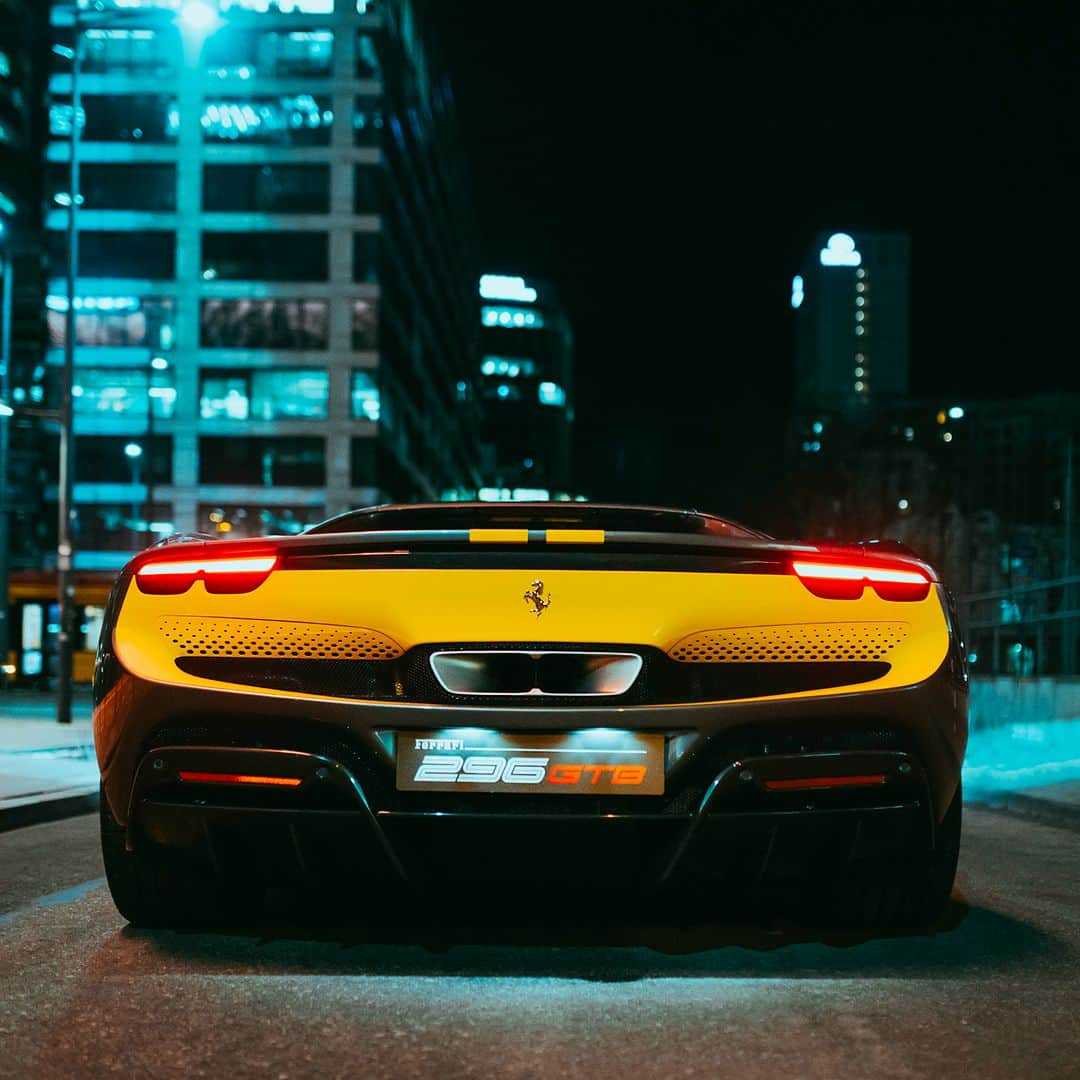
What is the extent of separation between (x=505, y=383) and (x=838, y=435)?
93216 millimetres

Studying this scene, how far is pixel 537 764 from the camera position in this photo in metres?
3.66

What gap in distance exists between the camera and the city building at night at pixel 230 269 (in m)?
51.2

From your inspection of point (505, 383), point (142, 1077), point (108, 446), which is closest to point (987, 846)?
point (142, 1077)

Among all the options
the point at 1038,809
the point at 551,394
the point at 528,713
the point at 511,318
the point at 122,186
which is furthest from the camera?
the point at 551,394

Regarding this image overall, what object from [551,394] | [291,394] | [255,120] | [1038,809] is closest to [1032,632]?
[1038,809]

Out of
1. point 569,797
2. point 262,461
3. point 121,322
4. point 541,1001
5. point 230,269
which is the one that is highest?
point 230,269

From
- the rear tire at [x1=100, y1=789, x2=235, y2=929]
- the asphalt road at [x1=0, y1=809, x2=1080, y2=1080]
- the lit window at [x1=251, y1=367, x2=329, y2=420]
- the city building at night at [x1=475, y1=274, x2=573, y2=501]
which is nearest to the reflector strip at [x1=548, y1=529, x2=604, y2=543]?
the asphalt road at [x1=0, y1=809, x2=1080, y2=1080]

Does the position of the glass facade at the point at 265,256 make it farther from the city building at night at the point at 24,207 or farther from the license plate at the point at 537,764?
the license plate at the point at 537,764

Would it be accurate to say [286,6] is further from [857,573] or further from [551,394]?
[551,394]

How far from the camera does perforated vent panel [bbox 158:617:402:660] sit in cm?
375

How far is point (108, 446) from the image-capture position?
5159 cm

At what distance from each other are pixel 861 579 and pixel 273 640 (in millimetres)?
1530

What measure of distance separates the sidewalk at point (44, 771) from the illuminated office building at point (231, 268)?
30970 millimetres

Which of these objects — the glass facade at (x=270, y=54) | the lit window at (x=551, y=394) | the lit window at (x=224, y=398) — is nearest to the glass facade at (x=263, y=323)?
the lit window at (x=224, y=398)
